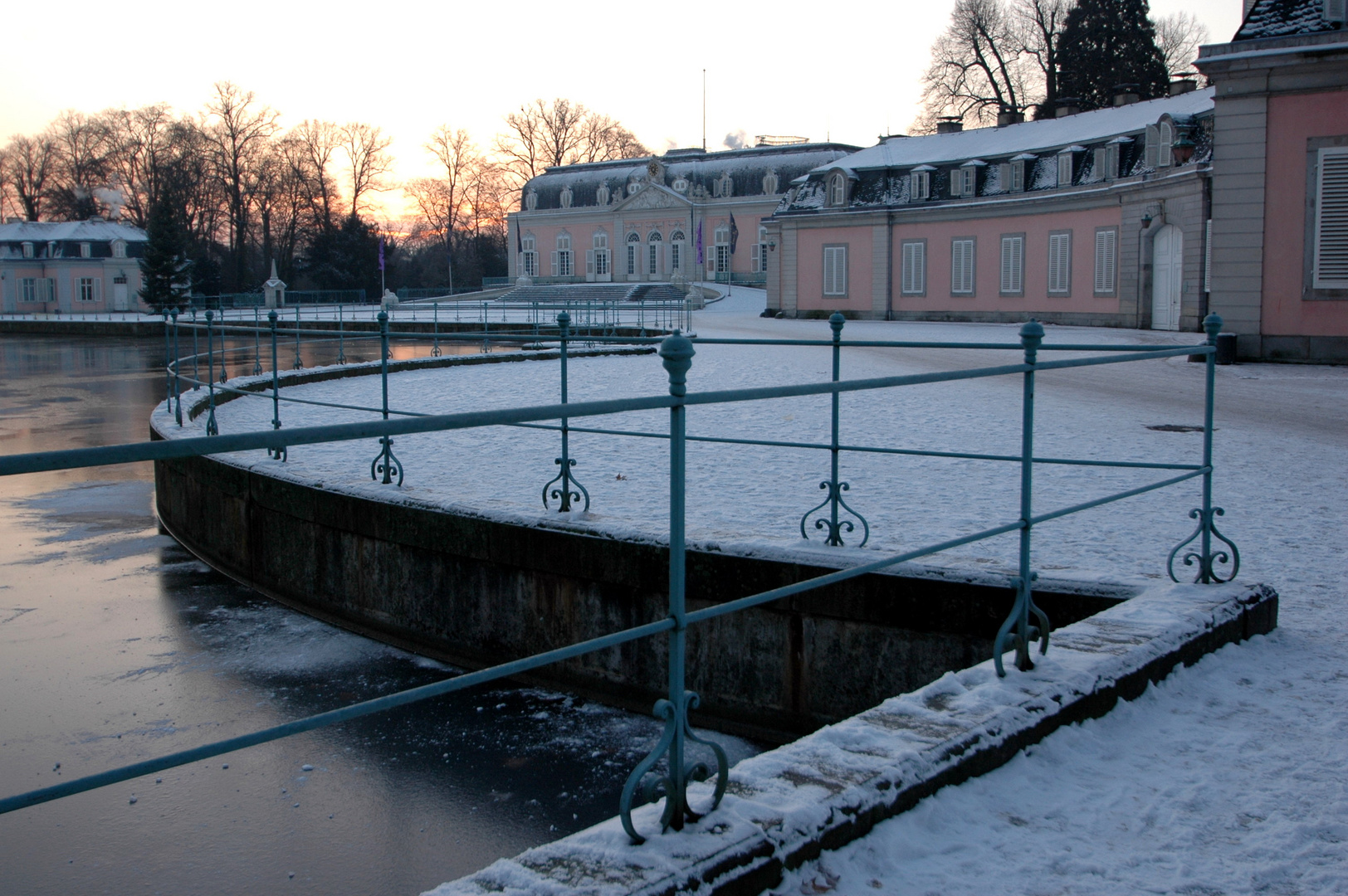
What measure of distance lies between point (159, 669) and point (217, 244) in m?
71.2

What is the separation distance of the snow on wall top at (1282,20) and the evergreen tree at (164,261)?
50.6 meters

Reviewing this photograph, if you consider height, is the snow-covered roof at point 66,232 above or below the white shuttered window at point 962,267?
above

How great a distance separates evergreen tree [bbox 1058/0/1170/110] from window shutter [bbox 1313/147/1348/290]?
32.5 m

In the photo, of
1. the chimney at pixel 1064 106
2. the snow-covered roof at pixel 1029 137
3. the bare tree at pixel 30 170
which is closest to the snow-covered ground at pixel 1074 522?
the snow-covered roof at pixel 1029 137

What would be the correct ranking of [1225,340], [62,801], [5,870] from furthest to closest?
[1225,340] → [62,801] → [5,870]

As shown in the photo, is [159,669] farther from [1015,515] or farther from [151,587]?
[1015,515]

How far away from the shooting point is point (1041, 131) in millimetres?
33062

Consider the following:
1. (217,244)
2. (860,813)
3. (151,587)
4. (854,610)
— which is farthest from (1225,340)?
(217,244)

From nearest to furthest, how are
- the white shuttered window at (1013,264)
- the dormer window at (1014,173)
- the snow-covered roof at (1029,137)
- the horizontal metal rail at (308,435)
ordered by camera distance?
1. the horizontal metal rail at (308,435)
2. the snow-covered roof at (1029,137)
3. the white shuttered window at (1013,264)
4. the dormer window at (1014,173)

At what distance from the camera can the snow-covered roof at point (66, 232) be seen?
65.7 meters

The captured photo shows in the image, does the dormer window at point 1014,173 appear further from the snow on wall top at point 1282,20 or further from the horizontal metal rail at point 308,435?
the horizontal metal rail at point 308,435

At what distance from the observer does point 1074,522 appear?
645 cm

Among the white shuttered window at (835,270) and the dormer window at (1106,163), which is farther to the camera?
the white shuttered window at (835,270)

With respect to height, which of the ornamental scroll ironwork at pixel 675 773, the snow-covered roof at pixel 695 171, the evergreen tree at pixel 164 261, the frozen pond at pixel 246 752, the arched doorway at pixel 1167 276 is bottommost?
the frozen pond at pixel 246 752
